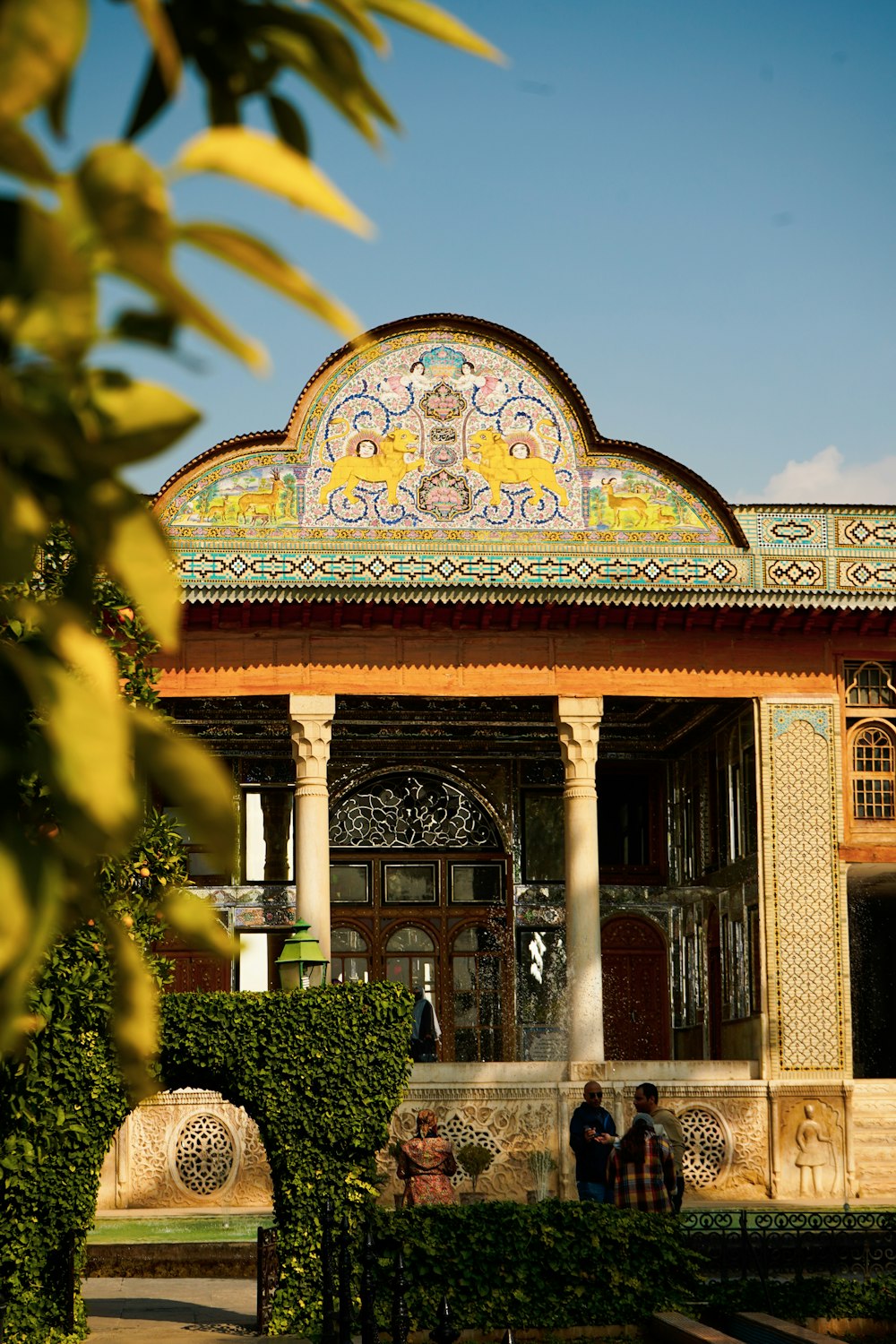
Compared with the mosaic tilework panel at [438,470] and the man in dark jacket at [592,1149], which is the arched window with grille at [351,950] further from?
the man in dark jacket at [592,1149]

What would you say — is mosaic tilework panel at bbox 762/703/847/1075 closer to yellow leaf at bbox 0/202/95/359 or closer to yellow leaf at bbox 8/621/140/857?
yellow leaf at bbox 8/621/140/857

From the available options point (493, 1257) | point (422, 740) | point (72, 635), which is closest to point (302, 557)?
point (422, 740)

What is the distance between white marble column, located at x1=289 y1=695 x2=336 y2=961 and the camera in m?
17.3

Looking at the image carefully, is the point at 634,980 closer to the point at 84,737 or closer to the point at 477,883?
the point at 477,883

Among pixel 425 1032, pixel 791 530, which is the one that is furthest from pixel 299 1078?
pixel 791 530

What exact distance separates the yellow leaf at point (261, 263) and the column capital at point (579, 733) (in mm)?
16789

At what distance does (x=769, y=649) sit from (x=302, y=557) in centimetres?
454

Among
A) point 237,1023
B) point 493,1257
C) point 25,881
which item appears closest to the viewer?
point 25,881

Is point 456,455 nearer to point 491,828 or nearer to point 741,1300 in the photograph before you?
point 491,828

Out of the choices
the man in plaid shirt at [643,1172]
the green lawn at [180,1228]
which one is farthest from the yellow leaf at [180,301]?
the green lawn at [180,1228]

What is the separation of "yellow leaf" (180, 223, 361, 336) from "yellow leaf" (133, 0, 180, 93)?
8 centimetres

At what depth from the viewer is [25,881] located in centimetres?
100

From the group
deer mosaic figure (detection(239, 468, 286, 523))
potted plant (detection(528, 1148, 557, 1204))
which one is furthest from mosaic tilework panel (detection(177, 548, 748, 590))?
potted plant (detection(528, 1148, 557, 1204))

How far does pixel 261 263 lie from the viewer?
1.05 metres
